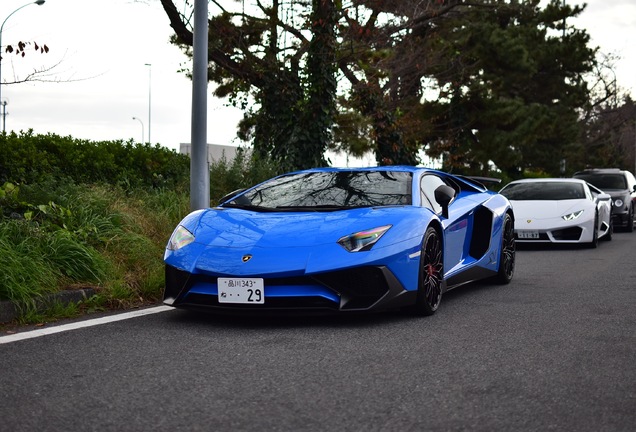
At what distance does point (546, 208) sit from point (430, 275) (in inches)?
318

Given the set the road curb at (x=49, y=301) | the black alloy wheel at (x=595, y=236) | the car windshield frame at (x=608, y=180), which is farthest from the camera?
the car windshield frame at (x=608, y=180)

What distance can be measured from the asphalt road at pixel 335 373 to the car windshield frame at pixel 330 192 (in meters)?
0.93

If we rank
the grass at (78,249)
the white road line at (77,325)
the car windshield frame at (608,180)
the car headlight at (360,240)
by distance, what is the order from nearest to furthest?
the white road line at (77,325)
the car headlight at (360,240)
the grass at (78,249)
the car windshield frame at (608,180)

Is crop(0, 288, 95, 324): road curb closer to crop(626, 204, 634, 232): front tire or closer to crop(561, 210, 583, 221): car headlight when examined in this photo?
crop(561, 210, 583, 221): car headlight

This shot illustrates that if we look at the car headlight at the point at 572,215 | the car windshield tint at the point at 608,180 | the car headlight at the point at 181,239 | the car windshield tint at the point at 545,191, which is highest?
the car windshield tint at the point at 608,180

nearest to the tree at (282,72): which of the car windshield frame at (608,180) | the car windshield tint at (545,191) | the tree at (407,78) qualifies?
the tree at (407,78)

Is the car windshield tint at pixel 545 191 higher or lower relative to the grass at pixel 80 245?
higher

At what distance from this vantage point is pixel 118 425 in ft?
11.7

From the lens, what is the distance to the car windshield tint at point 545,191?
47.8 feet

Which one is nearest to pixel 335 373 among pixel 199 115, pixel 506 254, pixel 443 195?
pixel 443 195

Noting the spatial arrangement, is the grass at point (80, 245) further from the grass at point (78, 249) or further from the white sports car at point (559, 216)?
the white sports car at point (559, 216)

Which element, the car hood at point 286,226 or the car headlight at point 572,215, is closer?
the car hood at point 286,226

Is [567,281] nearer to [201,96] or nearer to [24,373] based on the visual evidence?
[201,96]

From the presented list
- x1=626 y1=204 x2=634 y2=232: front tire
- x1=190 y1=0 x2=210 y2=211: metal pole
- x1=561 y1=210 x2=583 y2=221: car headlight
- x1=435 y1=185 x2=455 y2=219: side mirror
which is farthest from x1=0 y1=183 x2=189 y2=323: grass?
x1=626 y1=204 x2=634 y2=232: front tire
